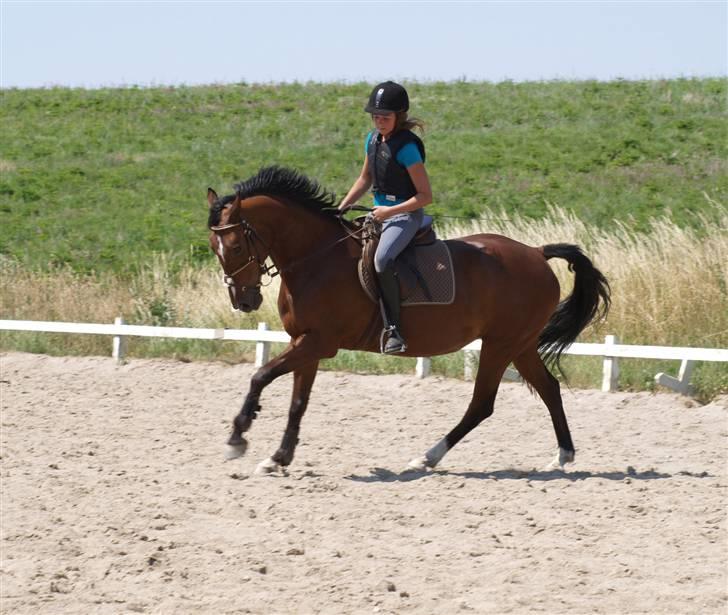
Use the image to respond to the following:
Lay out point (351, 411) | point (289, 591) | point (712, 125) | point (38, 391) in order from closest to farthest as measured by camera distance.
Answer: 1. point (289, 591)
2. point (351, 411)
3. point (38, 391)
4. point (712, 125)

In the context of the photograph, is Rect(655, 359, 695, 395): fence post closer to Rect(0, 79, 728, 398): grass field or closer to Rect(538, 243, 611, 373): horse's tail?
Rect(0, 79, 728, 398): grass field

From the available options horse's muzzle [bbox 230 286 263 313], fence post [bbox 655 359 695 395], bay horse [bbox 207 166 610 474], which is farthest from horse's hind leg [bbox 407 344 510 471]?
fence post [bbox 655 359 695 395]

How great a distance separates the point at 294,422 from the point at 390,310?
1130 mm

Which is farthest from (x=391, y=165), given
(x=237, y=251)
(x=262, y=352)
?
(x=262, y=352)

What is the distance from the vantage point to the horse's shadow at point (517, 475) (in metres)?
8.58

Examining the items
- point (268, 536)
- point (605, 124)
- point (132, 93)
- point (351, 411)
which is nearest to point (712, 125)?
point (605, 124)

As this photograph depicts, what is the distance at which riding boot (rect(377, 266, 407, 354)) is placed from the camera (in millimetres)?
8719

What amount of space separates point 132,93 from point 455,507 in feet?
152

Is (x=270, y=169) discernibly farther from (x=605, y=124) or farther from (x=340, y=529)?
(x=605, y=124)

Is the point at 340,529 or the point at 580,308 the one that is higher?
the point at 580,308

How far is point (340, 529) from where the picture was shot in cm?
685

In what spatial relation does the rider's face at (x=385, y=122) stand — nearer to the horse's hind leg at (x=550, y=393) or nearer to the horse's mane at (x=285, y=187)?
the horse's mane at (x=285, y=187)

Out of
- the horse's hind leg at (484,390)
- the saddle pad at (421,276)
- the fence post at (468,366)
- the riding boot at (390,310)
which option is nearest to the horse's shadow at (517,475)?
the horse's hind leg at (484,390)

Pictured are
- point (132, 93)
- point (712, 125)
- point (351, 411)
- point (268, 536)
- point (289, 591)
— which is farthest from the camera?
point (132, 93)
